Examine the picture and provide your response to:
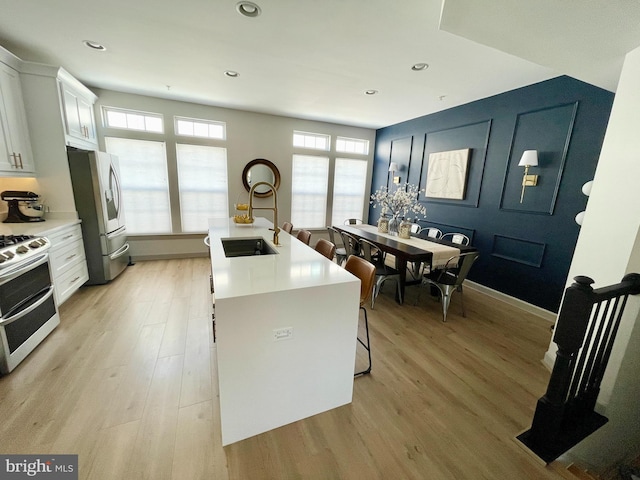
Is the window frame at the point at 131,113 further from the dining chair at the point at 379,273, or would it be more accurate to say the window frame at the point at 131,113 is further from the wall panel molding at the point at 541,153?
the wall panel molding at the point at 541,153

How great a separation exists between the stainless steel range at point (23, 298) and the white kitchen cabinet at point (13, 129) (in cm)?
108

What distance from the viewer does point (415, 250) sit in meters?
2.96

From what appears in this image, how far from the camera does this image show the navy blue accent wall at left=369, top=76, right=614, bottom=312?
2.75 meters

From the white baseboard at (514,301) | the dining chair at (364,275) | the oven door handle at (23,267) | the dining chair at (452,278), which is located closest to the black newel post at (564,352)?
the dining chair at (364,275)

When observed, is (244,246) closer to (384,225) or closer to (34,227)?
(34,227)

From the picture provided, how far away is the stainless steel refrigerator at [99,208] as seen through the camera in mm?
3137

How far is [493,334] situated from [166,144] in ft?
18.1

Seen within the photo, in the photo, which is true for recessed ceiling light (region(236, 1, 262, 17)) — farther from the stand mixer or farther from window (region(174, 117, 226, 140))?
the stand mixer

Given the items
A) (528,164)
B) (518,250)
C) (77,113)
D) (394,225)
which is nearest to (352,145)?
(394,225)

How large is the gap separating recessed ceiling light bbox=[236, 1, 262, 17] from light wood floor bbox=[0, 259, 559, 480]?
2.85 m

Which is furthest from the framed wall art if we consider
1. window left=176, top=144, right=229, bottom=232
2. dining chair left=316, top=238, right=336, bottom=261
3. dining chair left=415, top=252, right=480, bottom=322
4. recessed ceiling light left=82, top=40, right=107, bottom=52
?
recessed ceiling light left=82, top=40, right=107, bottom=52

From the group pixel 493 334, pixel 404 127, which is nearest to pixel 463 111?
pixel 404 127

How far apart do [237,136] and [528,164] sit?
4573 millimetres

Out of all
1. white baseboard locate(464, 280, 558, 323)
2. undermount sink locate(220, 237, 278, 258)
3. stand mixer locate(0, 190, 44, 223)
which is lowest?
white baseboard locate(464, 280, 558, 323)
